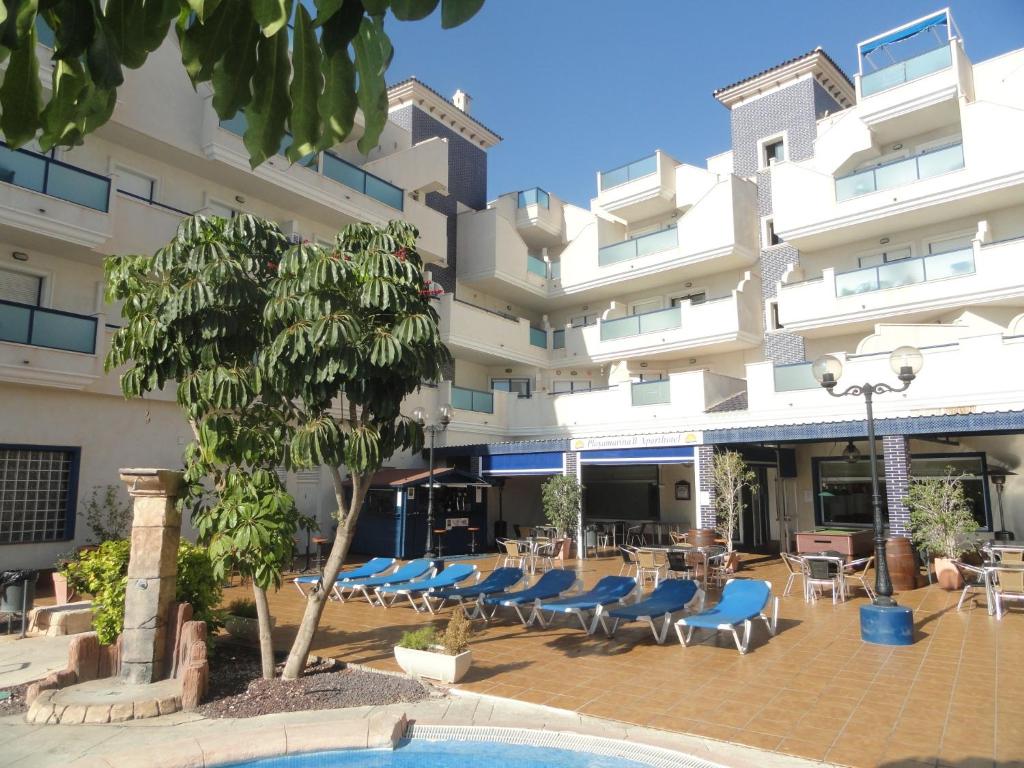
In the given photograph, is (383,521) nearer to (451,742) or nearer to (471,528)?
(471,528)

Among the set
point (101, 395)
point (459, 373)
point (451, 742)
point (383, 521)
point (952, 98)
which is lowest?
point (451, 742)

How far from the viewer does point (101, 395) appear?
15602 mm

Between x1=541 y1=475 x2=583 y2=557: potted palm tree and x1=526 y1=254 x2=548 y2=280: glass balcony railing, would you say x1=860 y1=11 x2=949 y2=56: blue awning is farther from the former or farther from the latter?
x1=541 y1=475 x2=583 y2=557: potted palm tree

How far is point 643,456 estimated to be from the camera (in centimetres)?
1909

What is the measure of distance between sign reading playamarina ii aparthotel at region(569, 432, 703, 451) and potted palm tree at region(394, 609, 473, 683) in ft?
37.5

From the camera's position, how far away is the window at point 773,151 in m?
23.6

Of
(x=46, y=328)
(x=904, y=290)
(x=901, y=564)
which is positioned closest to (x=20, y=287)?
(x=46, y=328)

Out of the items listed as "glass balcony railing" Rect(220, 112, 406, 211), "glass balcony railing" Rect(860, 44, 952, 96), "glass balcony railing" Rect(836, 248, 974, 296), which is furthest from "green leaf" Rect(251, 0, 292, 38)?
"glass balcony railing" Rect(860, 44, 952, 96)

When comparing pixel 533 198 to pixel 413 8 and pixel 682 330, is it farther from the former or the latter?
pixel 413 8

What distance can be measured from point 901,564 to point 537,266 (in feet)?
55.3

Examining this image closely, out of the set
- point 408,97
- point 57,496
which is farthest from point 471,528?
point 408,97

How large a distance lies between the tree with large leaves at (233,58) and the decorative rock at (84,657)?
6.96 m

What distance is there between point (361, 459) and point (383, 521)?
517 inches

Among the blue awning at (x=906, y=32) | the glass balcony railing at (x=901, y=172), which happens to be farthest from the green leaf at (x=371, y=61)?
the blue awning at (x=906, y=32)
